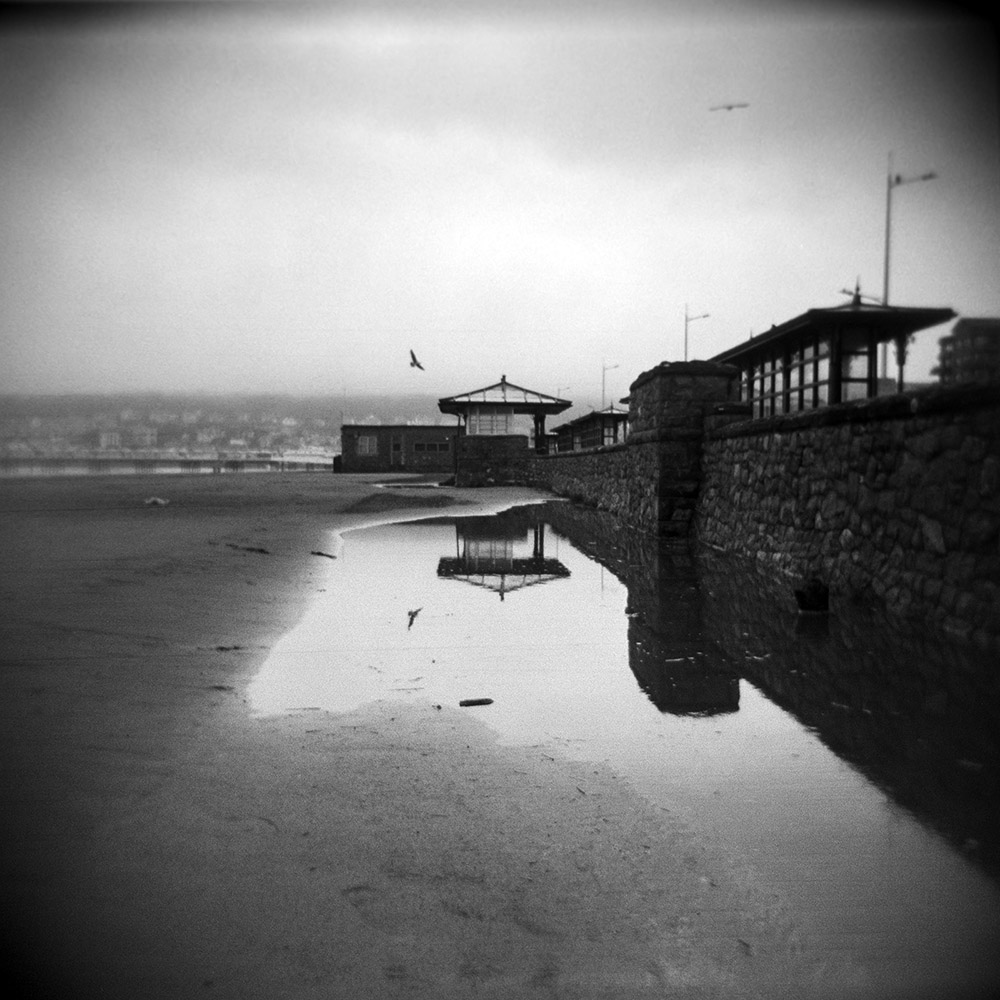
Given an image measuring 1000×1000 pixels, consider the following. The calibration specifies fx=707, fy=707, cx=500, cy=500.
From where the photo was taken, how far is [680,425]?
379 inches

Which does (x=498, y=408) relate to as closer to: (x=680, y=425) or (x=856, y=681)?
(x=680, y=425)

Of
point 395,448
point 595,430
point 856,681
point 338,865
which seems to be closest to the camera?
point 338,865

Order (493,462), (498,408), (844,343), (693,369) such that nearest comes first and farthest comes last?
(693,369), (844,343), (493,462), (498,408)

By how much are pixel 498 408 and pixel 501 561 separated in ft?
111

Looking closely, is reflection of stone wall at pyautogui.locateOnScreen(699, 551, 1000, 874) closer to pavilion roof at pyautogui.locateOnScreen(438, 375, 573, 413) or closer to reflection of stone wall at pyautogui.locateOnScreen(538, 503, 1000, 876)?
reflection of stone wall at pyautogui.locateOnScreen(538, 503, 1000, 876)

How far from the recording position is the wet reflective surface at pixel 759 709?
1.85 meters

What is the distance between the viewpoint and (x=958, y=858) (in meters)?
2.01

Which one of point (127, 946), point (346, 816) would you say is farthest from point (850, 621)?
point (127, 946)

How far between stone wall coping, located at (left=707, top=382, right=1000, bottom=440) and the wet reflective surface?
1.39m

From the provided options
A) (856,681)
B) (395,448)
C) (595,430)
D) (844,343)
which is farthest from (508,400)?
(856,681)

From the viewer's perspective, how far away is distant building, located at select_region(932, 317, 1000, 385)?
4.52 meters

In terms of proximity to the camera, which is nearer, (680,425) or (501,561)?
(501,561)

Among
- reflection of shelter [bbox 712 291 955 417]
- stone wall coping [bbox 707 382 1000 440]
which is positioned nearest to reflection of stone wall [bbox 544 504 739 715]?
stone wall coping [bbox 707 382 1000 440]

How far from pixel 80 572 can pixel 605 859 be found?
611cm
